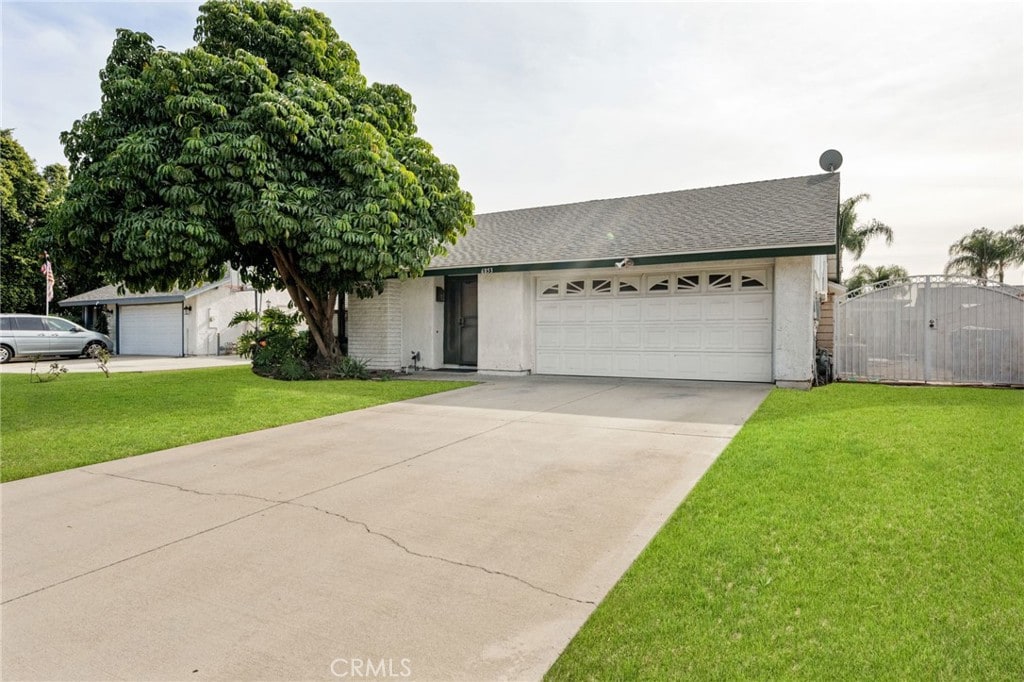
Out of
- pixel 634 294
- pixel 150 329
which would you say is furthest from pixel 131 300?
pixel 634 294

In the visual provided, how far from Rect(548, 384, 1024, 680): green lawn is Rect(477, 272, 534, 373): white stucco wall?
7.94 metres

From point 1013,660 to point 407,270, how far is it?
10.3 m

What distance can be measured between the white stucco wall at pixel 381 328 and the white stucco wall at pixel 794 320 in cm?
889

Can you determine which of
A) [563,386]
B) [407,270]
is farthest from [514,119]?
[563,386]

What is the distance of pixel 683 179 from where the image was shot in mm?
16203

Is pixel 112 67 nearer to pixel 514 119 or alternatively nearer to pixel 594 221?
pixel 514 119

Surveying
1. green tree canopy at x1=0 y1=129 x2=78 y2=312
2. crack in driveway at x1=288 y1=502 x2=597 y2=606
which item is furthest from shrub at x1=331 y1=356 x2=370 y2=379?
green tree canopy at x1=0 y1=129 x2=78 y2=312

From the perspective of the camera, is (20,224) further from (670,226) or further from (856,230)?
(856,230)

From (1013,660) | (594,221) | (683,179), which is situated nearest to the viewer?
(1013,660)

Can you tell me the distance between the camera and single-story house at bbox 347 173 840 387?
33.3 ft

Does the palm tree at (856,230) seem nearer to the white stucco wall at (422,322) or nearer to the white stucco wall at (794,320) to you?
the white stucco wall at (794,320)

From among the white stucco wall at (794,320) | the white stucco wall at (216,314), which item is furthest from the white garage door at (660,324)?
the white stucco wall at (216,314)

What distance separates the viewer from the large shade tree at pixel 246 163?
9242mm

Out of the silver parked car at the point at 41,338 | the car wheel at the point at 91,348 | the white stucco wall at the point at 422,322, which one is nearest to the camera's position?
the white stucco wall at the point at 422,322
